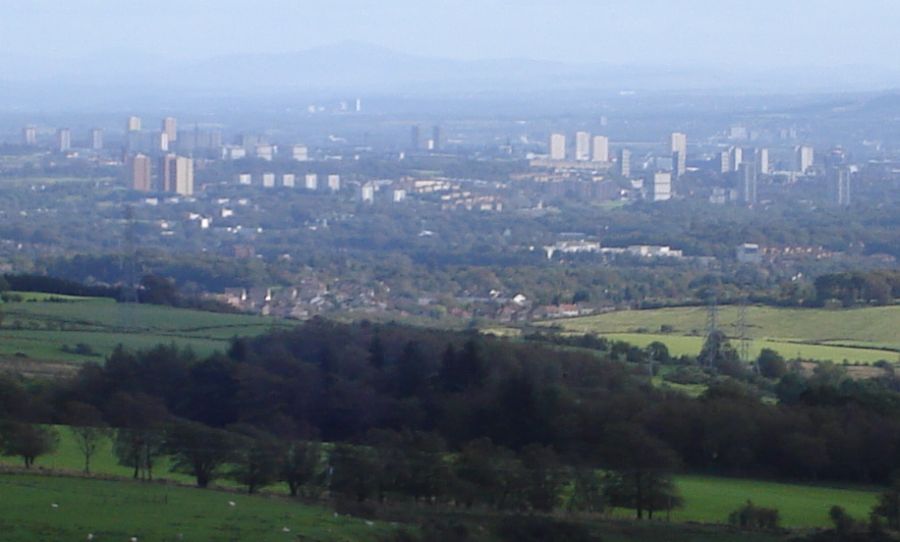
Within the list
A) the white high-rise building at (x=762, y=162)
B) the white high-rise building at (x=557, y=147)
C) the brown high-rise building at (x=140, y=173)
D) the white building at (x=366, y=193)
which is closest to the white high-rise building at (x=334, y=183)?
the white building at (x=366, y=193)

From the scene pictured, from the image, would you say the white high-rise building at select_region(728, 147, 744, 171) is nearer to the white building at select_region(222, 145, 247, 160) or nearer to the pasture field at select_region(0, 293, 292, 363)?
the white building at select_region(222, 145, 247, 160)

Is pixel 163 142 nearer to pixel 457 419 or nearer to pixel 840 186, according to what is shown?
pixel 840 186

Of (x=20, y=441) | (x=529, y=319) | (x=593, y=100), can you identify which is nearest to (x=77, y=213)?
(x=529, y=319)

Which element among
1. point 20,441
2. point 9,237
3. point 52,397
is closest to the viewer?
point 20,441

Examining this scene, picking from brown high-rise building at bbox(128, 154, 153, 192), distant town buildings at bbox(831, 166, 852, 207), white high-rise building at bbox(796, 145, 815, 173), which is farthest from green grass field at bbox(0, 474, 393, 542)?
white high-rise building at bbox(796, 145, 815, 173)

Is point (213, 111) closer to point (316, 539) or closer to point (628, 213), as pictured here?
point (628, 213)

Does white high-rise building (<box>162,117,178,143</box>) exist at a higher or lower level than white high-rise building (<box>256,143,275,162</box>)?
higher

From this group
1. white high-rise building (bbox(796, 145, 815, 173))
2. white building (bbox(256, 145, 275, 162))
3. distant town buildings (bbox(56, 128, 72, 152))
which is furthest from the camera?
distant town buildings (bbox(56, 128, 72, 152))
